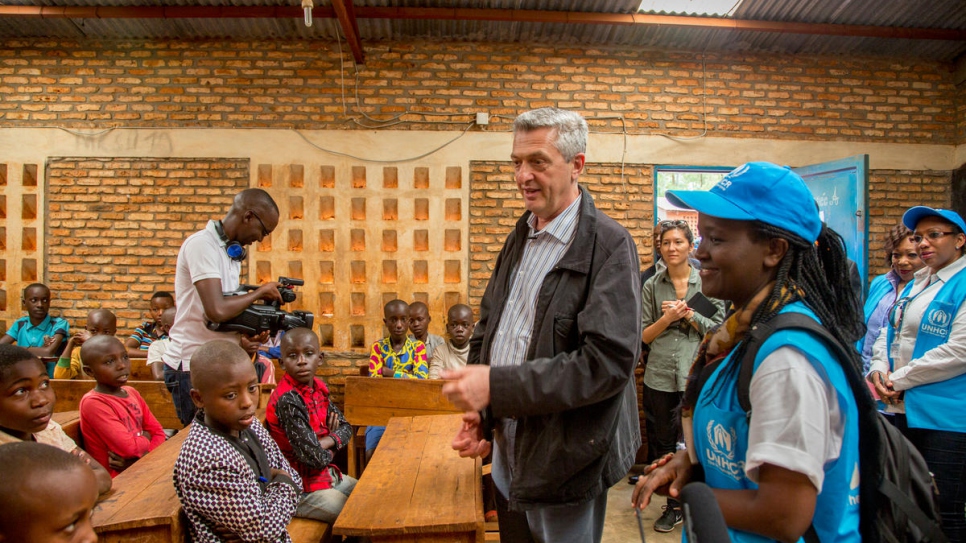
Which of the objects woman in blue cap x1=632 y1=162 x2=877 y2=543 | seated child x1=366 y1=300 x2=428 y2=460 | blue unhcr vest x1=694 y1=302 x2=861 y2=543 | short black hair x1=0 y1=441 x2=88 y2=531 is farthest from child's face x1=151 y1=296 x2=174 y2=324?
blue unhcr vest x1=694 y1=302 x2=861 y2=543

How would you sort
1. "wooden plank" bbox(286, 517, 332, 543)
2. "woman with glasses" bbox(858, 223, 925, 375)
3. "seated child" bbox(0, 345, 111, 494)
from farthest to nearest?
1. "woman with glasses" bbox(858, 223, 925, 375)
2. "wooden plank" bbox(286, 517, 332, 543)
3. "seated child" bbox(0, 345, 111, 494)

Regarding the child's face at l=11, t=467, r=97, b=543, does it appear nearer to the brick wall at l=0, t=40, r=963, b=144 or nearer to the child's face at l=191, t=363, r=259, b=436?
the child's face at l=191, t=363, r=259, b=436

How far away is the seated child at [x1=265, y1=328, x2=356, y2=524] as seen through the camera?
328 cm

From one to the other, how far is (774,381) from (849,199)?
5476 millimetres

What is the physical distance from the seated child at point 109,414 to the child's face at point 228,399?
1111mm

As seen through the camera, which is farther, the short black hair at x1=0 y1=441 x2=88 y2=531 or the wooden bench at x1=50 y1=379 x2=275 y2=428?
the wooden bench at x1=50 y1=379 x2=275 y2=428

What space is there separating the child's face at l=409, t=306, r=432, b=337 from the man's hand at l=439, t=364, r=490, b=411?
13.0 feet

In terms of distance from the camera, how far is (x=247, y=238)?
3.36m

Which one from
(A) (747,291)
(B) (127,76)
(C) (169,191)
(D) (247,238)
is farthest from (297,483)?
(B) (127,76)

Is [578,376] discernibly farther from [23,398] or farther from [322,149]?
[322,149]

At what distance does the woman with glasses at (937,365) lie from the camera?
3.03m

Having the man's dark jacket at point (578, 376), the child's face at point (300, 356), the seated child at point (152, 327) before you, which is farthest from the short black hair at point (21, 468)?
the seated child at point (152, 327)

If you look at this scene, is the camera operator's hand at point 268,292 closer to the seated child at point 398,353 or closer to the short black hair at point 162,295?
the seated child at point 398,353

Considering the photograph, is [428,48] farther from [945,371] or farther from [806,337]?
[806,337]
